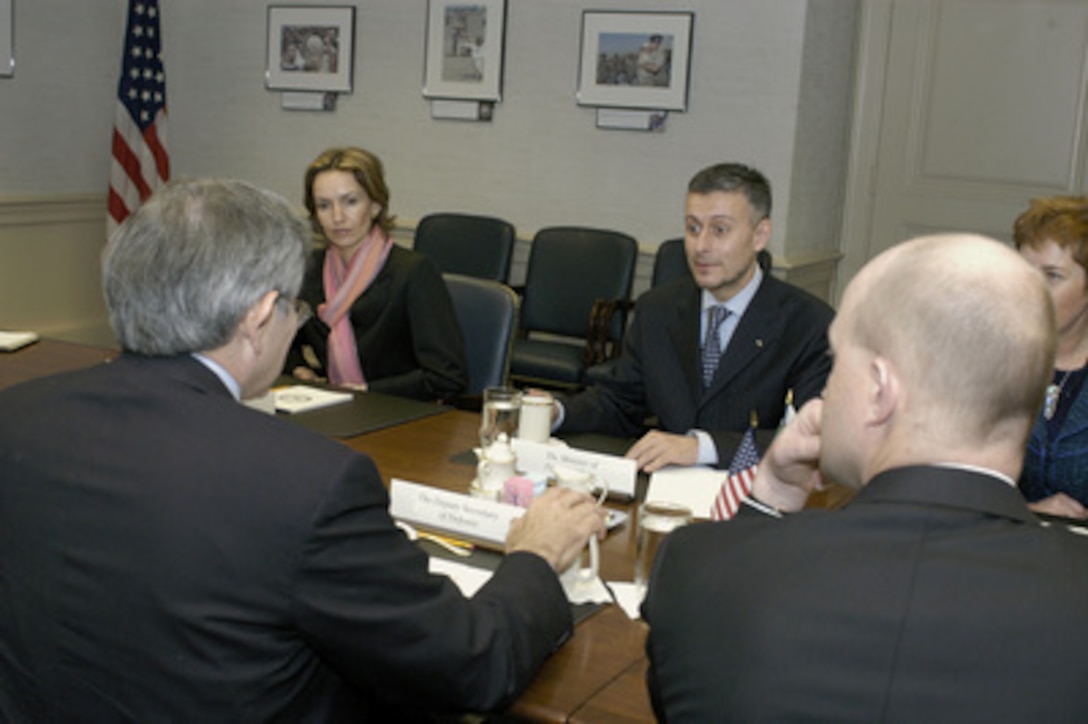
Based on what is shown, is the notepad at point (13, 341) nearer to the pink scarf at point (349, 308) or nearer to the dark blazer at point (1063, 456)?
the pink scarf at point (349, 308)

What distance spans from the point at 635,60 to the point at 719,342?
10.2 feet

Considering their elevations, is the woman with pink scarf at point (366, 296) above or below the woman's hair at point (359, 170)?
below

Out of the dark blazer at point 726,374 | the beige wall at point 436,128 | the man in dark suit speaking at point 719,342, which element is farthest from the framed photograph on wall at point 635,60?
the dark blazer at point 726,374

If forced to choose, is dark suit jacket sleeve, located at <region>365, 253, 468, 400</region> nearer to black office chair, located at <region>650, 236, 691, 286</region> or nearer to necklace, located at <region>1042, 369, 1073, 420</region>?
necklace, located at <region>1042, 369, 1073, 420</region>

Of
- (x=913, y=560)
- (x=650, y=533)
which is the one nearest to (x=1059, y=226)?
(x=650, y=533)

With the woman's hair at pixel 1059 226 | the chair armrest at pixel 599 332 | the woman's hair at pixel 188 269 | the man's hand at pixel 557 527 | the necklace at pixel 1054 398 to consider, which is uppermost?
the woman's hair at pixel 1059 226

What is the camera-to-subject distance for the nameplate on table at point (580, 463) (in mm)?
2516

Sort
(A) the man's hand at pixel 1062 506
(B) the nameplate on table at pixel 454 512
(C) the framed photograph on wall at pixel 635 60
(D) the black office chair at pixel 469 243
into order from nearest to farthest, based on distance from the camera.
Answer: (B) the nameplate on table at pixel 454 512 → (A) the man's hand at pixel 1062 506 → (C) the framed photograph on wall at pixel 635 60 → (D) the black office chair at pixel 469 243

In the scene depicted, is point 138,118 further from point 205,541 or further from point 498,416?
point 205,541

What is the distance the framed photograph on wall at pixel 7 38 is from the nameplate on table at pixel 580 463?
16.5ft

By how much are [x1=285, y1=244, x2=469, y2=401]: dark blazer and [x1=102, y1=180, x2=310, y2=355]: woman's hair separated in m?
2.12

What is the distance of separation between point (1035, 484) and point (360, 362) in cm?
215

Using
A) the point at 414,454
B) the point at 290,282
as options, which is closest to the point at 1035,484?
the point at 414,454

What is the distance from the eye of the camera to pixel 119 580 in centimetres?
148
